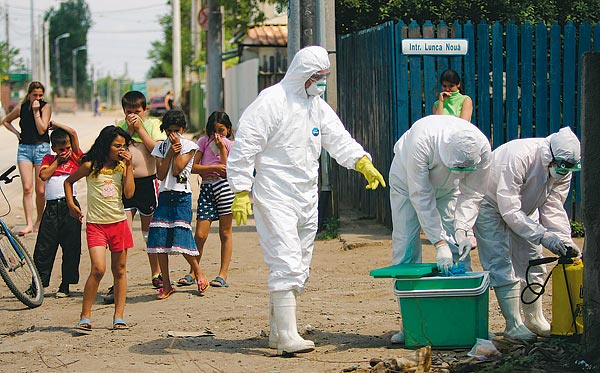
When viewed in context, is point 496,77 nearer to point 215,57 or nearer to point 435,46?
point 435,46

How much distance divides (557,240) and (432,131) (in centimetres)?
113

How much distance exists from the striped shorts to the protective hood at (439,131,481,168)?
3.16m

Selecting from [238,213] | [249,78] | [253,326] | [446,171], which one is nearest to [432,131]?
[446,171]

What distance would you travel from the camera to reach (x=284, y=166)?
721 centimetres

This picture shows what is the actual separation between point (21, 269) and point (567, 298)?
192 inches

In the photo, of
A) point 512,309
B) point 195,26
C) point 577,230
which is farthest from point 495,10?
point 195,26

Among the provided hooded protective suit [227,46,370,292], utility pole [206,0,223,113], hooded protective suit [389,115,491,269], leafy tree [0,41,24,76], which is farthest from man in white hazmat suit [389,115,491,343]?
leafy tree [0,41,24,76]

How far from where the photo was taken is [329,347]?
288 inches

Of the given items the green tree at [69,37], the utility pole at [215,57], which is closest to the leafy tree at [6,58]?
the green tree at [69,37]

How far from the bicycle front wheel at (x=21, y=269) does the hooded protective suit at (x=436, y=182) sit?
3539 mm

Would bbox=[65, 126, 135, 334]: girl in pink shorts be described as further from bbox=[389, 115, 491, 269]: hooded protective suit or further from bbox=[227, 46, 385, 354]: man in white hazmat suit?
bbox=[389, 115, 491, 269]: hooded protective suit

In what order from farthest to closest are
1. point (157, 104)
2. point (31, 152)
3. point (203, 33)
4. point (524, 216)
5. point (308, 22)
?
point (157, 104)
point (203, 33)
point (31, 152)
point (308, 22)
point (524, 216)

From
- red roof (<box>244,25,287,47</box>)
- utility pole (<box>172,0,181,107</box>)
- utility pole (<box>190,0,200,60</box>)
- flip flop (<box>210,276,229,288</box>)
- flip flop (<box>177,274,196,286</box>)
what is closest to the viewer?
flip flop (<box>210,276,229,288</box>)

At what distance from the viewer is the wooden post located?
6.36 m
